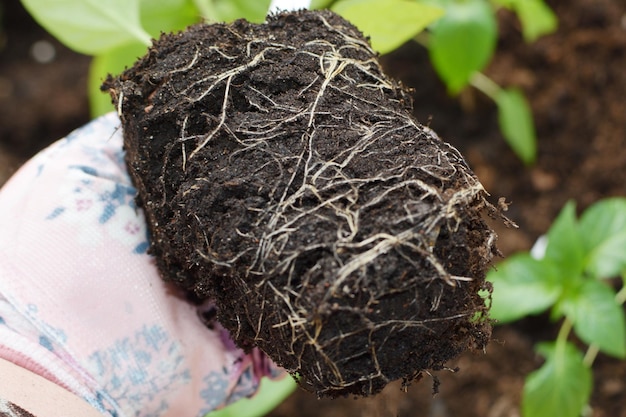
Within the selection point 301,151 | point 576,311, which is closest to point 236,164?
point 301,151

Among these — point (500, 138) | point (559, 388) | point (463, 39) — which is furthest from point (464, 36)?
point (559, 388)

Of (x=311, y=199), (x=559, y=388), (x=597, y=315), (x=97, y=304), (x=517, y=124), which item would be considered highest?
(x=311, y=199)

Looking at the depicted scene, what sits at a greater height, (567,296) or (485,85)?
(485,85)

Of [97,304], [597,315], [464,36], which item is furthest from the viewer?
[464,36]

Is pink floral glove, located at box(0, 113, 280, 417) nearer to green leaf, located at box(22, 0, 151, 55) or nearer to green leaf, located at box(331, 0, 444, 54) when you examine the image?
green leaf, located at box(22, 0, 151, 55)

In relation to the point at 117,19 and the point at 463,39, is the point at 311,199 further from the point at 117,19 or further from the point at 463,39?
the point at 463,39

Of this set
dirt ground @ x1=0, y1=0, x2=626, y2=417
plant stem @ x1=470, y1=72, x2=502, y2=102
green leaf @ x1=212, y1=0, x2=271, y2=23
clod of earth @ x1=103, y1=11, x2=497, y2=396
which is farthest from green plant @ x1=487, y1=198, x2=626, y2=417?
plant stem @ x1=470, y1=72, x2=502, y2=102

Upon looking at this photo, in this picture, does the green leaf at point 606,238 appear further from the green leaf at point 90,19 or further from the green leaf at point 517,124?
the green leaf at point 90,19
